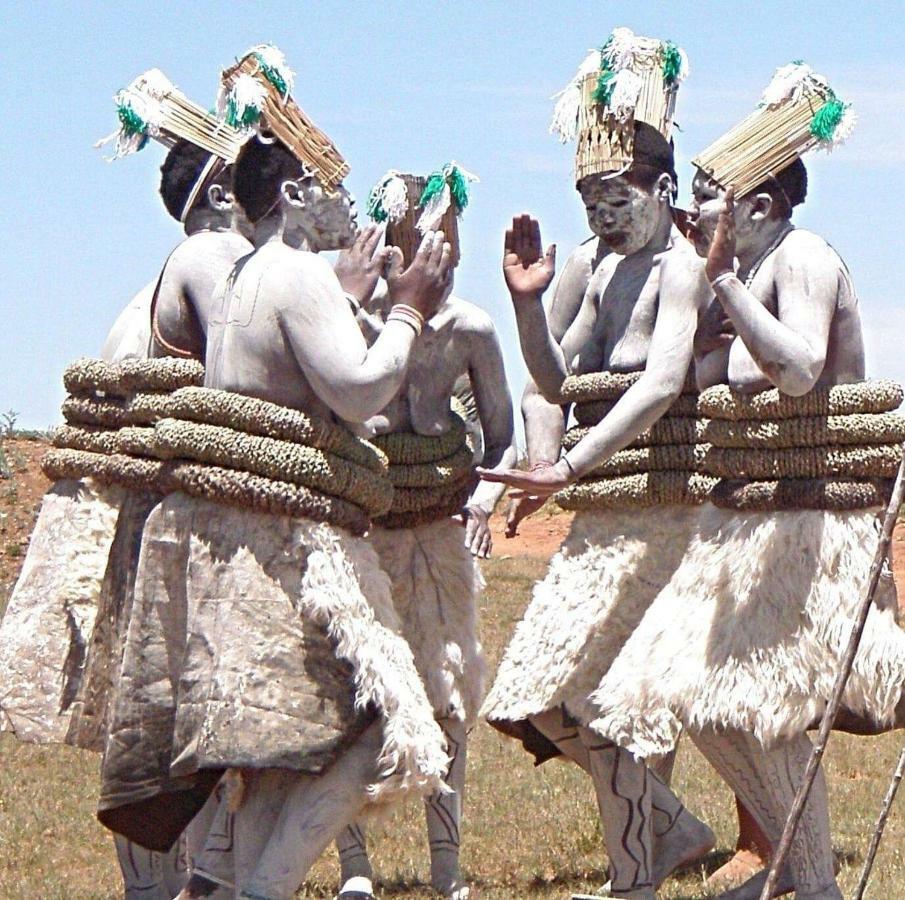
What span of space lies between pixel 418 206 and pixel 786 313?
46.5 inches

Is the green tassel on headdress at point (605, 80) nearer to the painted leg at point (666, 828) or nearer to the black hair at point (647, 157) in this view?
the black hair at point (647, 157)

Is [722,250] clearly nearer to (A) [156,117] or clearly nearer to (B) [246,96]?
(B) [246,96]

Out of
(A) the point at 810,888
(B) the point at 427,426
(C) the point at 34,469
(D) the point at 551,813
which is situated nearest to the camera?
(A) the point at 810,888

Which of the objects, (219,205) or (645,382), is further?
(219,205)

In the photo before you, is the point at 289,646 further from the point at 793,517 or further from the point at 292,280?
the point at 793,517

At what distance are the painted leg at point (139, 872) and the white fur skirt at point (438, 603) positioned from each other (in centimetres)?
88

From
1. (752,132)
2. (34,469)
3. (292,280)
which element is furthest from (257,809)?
(34,469)

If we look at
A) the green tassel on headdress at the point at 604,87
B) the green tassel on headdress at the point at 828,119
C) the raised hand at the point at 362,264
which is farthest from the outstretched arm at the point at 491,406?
the green tassel on headdress at the point at 828,119

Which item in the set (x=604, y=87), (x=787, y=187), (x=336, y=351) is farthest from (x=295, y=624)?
(x=604, y=87)

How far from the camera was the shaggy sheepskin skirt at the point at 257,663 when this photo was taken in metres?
4.20

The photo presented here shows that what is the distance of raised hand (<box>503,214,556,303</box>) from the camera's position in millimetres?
5191

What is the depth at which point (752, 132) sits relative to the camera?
4750mm

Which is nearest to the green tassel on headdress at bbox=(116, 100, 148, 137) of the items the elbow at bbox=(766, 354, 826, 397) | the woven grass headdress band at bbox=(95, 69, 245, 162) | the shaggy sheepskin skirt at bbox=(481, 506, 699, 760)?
the woven grass headdress band at bbox=(95, 69, 245, 162)

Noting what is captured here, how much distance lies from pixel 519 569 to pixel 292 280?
29.8 ft
